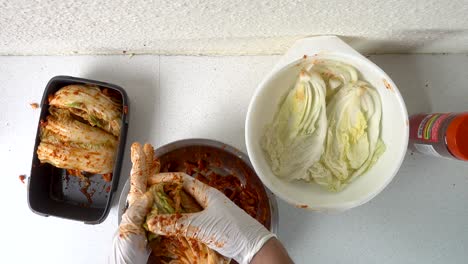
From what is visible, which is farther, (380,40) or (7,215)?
(7,215)

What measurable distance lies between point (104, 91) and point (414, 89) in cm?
78

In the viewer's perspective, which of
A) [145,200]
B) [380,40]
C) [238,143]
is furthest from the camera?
[238,143]

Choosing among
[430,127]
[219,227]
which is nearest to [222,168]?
[219,227]

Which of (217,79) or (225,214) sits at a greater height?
(217,79)

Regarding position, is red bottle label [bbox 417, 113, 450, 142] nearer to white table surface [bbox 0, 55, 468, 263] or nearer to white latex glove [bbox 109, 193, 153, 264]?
white table surface [bbox 0, 55, 468, 263]

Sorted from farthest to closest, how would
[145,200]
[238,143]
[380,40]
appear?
[238,143] < [380,40] < [145,200]

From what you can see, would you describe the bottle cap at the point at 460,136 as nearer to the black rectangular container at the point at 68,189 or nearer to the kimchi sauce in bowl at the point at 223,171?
the kimchi sauce in bowl at the point at 223,171

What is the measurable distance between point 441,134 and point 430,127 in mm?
40

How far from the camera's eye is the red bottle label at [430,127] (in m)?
0.76

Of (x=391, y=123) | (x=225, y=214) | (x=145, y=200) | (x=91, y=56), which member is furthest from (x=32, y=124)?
(x=391, y=123)

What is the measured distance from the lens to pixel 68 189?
99 centimetres

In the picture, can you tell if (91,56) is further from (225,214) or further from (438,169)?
(438,169)

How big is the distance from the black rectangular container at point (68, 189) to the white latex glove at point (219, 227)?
23cm

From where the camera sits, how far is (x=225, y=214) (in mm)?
757
